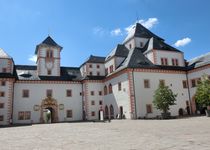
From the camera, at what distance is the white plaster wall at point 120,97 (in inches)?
1299

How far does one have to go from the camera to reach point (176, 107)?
35.0 meters

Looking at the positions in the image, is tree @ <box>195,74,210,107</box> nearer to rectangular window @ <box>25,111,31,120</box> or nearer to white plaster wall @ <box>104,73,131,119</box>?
white plaster wall @ <box>104,73,131,119</box>

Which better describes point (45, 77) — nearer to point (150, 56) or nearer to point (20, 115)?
point (20, 115)

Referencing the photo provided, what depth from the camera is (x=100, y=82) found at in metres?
42.7

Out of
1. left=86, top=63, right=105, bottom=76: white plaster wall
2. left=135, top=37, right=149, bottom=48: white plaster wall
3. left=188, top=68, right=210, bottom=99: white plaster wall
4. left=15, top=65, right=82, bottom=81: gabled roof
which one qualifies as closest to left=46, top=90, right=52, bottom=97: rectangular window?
left=15, top=65, right=82, bottom=81: gabled roof

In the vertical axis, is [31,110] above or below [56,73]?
below

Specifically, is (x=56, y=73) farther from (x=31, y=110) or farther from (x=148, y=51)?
(x=148, y=51)

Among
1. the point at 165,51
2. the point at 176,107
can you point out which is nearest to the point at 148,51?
the point at 165,51

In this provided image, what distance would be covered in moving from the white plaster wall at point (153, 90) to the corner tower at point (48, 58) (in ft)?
56.6

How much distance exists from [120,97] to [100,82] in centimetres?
848

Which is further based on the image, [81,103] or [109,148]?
[81,103]

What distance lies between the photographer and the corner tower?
42500 mm

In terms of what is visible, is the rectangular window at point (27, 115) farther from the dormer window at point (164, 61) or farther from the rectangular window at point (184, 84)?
the rectangular window at point (184, 84)

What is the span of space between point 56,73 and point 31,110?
27.6 ft
